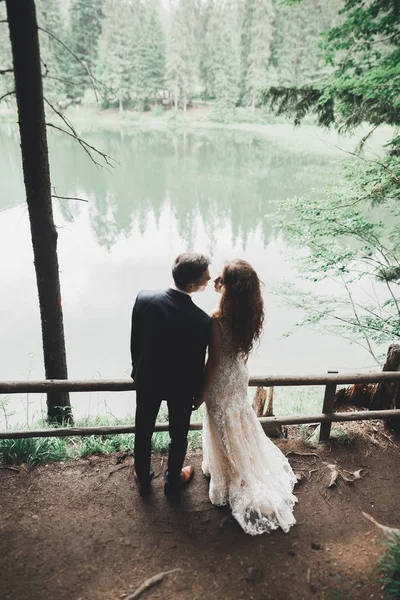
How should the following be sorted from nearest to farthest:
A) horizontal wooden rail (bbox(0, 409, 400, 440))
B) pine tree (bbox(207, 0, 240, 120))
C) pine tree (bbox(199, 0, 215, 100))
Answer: horizontal wooden rail (bbox(0, 409, 400, 440)), pine tree (bbox(207, 0, 240, 120)), pine tree (bbox(199, 0, 215, 100))

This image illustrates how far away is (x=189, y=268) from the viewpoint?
212 centimetres

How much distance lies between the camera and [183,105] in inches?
1630

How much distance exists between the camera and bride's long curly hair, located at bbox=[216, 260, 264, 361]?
2139 millimetres

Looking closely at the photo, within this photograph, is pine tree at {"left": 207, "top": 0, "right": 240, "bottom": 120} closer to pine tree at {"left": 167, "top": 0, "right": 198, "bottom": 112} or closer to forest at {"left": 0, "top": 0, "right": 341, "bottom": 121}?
forest at {"left": 0, "top": 0, "right": 341, "bottom": 121}

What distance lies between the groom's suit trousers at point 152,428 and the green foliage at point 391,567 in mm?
1399

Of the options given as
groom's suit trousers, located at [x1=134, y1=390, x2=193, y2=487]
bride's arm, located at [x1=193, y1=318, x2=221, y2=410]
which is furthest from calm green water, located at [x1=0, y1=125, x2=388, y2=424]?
groom's suit trousers, located at [x1=134, y1=390, x2=193, y2=487]

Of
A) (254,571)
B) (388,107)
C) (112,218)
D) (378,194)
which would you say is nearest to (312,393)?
(378,194)

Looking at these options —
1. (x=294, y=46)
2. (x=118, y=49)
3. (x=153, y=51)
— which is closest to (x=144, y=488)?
(x=294, y=46)

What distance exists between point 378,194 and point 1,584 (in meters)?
5.43

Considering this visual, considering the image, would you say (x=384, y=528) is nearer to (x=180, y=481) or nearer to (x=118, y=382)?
(x=180, y=481)

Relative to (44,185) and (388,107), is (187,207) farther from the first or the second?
(44,185)

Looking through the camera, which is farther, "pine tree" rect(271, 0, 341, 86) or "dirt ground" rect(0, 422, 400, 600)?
"pine tree" rect(271, 0, 341, 86)

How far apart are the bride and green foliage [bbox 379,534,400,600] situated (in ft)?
1.91

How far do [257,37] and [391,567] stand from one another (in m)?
30.7
